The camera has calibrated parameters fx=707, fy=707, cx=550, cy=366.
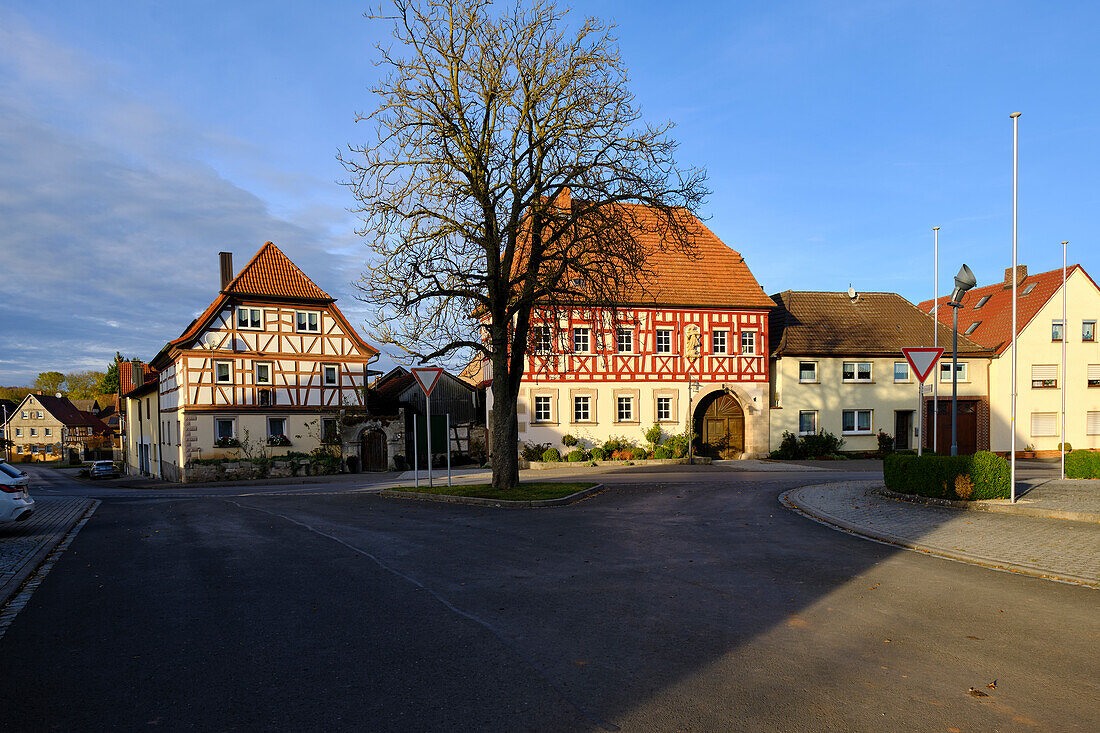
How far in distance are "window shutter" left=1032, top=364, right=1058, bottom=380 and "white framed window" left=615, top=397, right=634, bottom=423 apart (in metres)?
22.1

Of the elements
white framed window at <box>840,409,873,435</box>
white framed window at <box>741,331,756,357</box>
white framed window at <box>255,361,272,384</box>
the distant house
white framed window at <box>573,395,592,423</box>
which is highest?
white framed window at <box>741,331,756,357</box>

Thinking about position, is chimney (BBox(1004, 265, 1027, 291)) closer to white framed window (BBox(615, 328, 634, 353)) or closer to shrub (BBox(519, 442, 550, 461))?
white framed window (BBox(615, 328, 634, 353))

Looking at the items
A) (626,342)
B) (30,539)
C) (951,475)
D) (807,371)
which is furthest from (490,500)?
(807,371)

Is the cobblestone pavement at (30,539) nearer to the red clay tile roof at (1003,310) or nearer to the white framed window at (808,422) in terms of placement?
the white framed window at (808,422)

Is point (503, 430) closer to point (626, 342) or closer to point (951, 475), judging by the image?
point (951, 475)

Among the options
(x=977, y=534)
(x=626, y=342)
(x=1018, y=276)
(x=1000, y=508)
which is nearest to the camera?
(x=977, y=534)

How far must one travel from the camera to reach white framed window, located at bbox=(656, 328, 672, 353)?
114 ft

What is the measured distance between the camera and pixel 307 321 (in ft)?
115

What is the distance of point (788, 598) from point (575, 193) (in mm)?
12297

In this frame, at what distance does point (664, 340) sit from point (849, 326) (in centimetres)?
1065

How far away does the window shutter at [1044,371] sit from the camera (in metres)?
37.5

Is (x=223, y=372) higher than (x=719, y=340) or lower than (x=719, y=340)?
lower

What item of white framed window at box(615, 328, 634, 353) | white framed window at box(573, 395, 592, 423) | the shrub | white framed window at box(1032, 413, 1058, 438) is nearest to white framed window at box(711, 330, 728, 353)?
white framed window at box(615, 328, 634, 353)

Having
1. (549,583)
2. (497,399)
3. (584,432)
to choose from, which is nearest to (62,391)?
(584,432)
